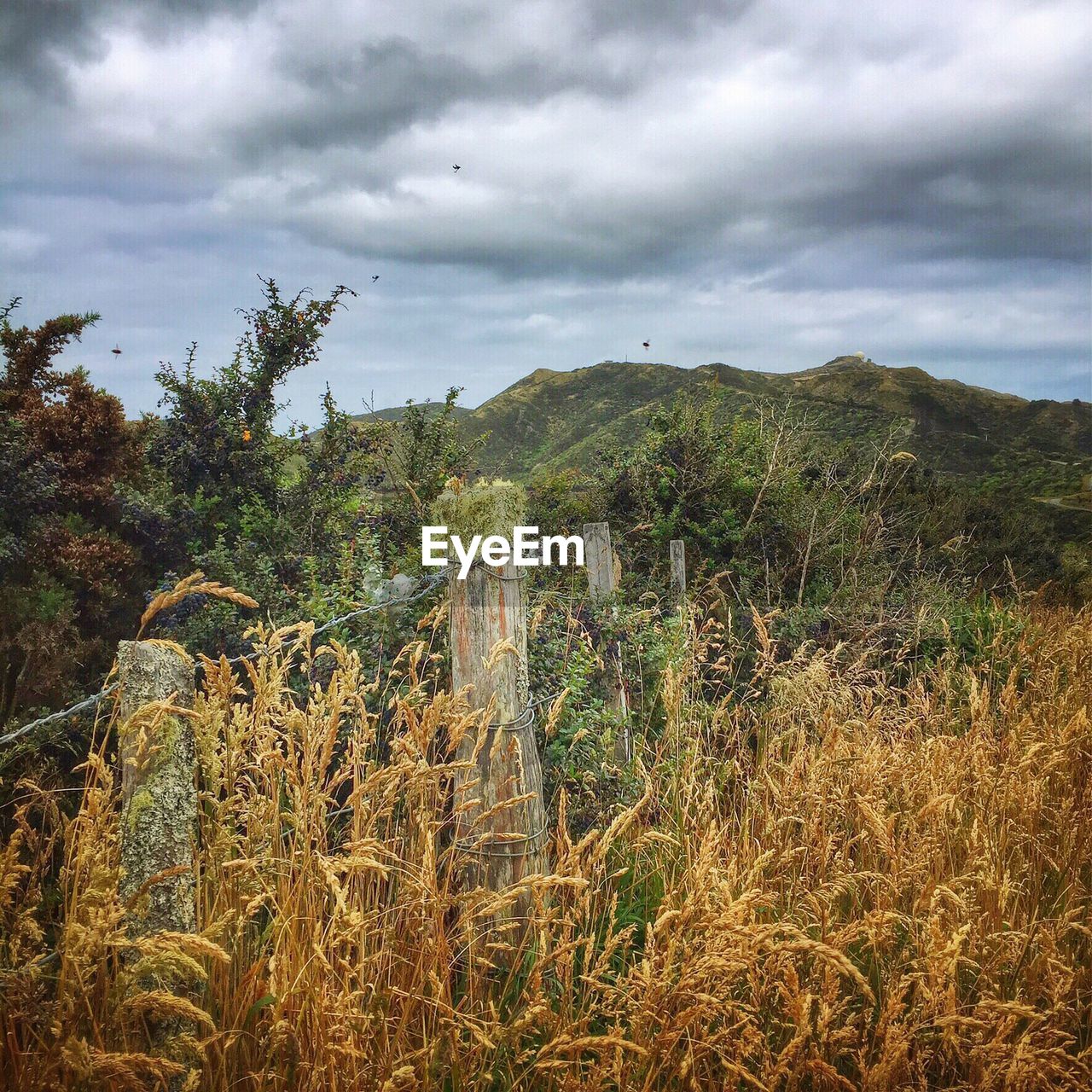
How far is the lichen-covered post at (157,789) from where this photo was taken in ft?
5.63

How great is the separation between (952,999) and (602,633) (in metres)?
3.27

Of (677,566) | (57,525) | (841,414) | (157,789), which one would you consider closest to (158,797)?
(157,789)

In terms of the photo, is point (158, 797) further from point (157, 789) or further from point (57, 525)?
point (57, 525)

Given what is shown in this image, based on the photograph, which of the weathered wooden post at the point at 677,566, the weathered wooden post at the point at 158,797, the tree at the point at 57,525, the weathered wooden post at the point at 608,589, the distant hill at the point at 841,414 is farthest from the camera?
the distant hill at the point at 841,414

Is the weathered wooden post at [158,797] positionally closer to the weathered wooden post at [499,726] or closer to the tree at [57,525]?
the weathered wooden post at [499,726]

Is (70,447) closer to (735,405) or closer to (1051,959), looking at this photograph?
(1051,959)

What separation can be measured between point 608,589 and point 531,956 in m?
3.73

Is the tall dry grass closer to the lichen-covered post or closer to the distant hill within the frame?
the lichen-covered post

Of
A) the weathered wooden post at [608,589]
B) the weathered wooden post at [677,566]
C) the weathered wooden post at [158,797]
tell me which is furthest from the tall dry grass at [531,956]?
the weathered wooden post at [677,566]

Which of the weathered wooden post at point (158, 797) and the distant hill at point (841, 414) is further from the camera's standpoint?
the distant hill at point (841, 414)

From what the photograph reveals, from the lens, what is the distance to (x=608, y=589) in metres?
5.96

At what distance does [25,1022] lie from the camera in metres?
1.66

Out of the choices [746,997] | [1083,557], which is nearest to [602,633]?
[746,997]

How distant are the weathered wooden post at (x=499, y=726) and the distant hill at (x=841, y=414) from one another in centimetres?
829
